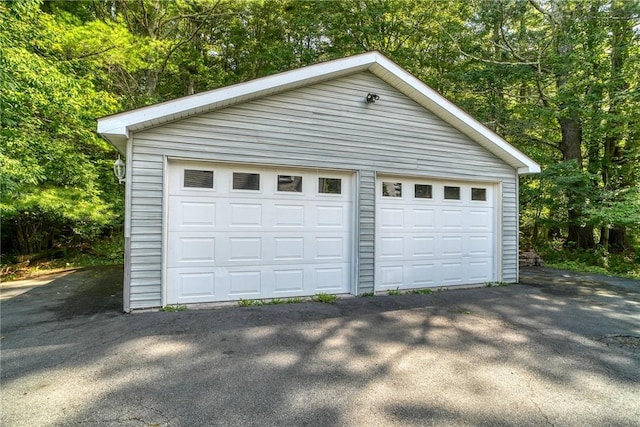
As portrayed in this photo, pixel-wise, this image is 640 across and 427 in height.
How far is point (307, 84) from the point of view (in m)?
5.60

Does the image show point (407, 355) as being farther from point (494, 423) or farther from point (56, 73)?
point (56, 73)

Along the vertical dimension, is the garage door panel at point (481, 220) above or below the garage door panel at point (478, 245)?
above

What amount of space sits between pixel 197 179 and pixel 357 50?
1044 centimetres

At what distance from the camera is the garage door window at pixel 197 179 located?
5.01 m

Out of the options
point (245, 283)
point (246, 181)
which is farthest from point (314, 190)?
point (245, 283)

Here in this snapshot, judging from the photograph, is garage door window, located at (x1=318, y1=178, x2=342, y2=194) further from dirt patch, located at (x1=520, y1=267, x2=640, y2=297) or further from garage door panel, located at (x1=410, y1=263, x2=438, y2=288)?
dirt patch, located at (x1=520, y1=267, x2=640, y2=297)

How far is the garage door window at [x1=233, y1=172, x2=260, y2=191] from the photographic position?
17.2 ft

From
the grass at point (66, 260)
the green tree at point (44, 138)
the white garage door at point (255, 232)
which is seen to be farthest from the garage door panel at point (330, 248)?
the grass at point (66, 260)

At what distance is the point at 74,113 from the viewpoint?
7.27 meters

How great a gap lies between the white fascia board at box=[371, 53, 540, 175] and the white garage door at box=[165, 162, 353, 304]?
213 cm

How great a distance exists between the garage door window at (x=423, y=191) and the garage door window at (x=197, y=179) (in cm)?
402

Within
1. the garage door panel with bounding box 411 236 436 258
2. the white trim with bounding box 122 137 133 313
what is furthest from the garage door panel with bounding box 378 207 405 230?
the white trim with bounding box 122 137 133 313

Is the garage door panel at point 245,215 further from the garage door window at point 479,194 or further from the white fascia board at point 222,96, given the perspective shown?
the garage door window at point 479,194

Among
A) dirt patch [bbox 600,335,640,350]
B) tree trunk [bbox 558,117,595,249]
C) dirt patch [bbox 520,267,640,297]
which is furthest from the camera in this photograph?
tree trunk [bbox 558,117,595,249]
